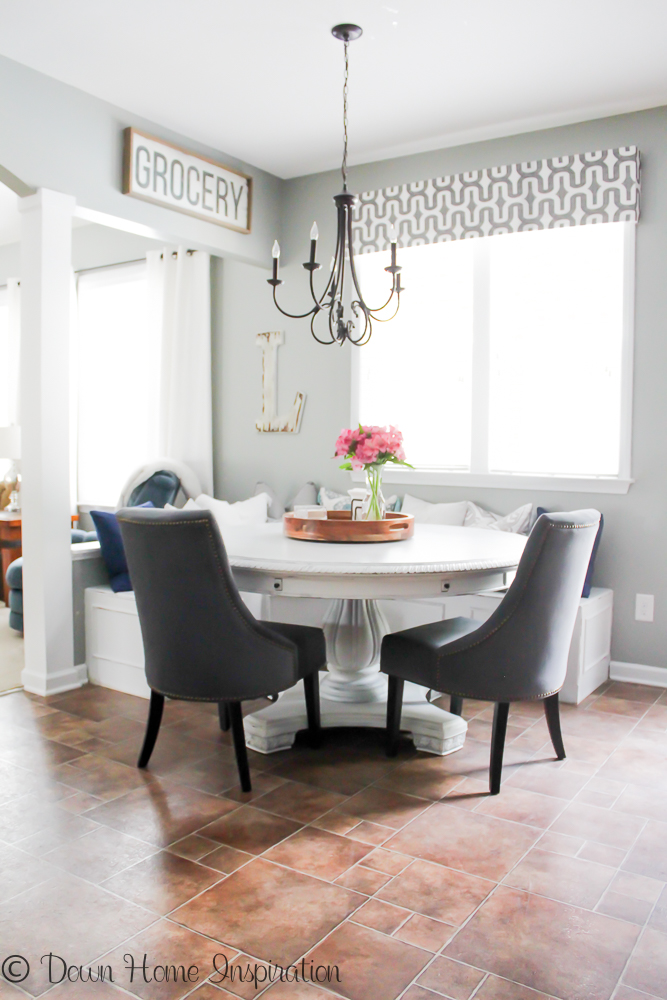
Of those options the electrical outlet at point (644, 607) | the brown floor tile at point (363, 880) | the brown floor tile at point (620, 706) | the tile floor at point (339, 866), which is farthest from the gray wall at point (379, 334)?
the brown floor tile at point (363, 880)

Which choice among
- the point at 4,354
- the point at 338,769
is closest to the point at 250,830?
the point at 338,769

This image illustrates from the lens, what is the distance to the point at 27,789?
2.50 metres

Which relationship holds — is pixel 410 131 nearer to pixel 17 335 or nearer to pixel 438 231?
pixel 438 231

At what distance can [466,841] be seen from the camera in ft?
7.17

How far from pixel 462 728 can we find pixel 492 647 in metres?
0.59

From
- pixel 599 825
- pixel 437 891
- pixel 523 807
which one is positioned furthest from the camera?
pixel 523 807

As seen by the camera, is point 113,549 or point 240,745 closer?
point 240,745

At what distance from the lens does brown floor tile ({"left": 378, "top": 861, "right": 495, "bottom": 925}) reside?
185 cm

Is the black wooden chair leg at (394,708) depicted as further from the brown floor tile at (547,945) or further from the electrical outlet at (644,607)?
the electrical outlet at (644,607)

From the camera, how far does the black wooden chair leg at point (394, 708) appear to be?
2721 millimetres

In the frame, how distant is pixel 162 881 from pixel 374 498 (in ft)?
5.07

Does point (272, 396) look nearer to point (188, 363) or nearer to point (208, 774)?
point (188, 363)

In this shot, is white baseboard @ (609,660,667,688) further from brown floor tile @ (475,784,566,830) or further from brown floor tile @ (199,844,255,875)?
brown floor tile @ (199,844,255,875)

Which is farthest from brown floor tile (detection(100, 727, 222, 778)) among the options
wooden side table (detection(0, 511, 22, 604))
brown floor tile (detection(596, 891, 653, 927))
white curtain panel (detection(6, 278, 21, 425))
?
white curtain panel (detection(6, 278, 21, 425))
